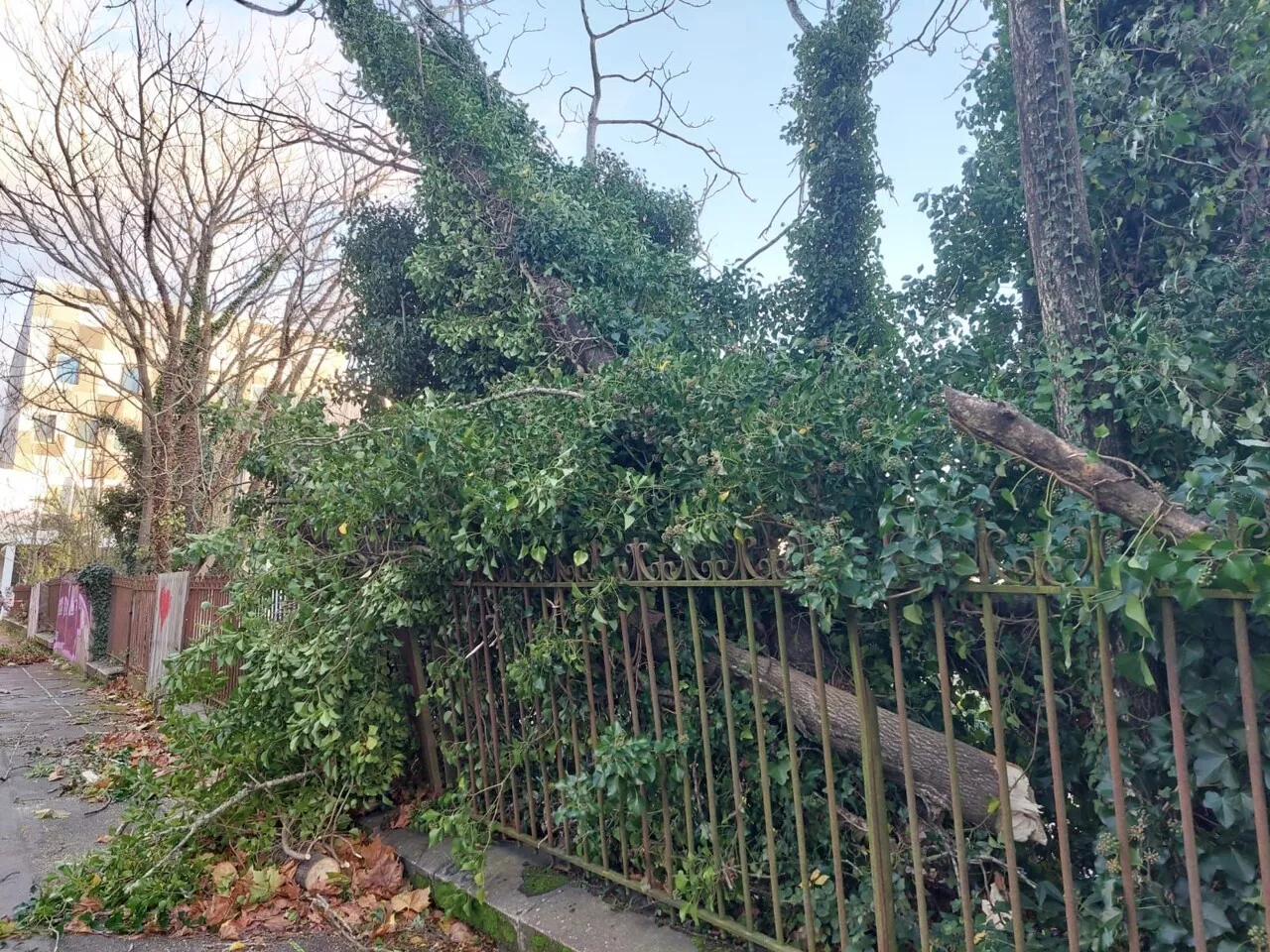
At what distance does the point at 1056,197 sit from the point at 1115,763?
7.01 ft

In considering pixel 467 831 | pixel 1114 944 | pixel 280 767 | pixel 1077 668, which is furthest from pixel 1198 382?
pixel 280 767

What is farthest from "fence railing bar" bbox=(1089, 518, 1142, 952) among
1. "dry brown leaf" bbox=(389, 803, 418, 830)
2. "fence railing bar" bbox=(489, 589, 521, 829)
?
"dry brown leaf" bbox=(389, 803, 418, 830)

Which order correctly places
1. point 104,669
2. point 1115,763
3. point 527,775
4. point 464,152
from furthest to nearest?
1. point 104,669
2. point 464,152
3. point 527,775
4. point 1115,763

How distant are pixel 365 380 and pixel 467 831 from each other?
16.7ft

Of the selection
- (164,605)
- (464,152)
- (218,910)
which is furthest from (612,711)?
(164,605)

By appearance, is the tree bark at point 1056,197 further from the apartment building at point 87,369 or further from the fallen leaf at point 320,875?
the apartment building at point 87,369

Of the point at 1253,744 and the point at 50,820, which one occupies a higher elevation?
the point at 1253,744

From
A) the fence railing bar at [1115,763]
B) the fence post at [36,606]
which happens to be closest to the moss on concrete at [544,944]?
the fence railing bar at [1115,763]

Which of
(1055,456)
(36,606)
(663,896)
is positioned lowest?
(663,896)

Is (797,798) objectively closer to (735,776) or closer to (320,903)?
(735,776)

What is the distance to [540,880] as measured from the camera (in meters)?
3.68

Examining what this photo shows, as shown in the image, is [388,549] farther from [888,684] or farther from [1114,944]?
[1114,944]

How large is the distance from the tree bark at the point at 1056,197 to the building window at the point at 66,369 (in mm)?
16855

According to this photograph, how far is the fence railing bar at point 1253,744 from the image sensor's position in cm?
175
